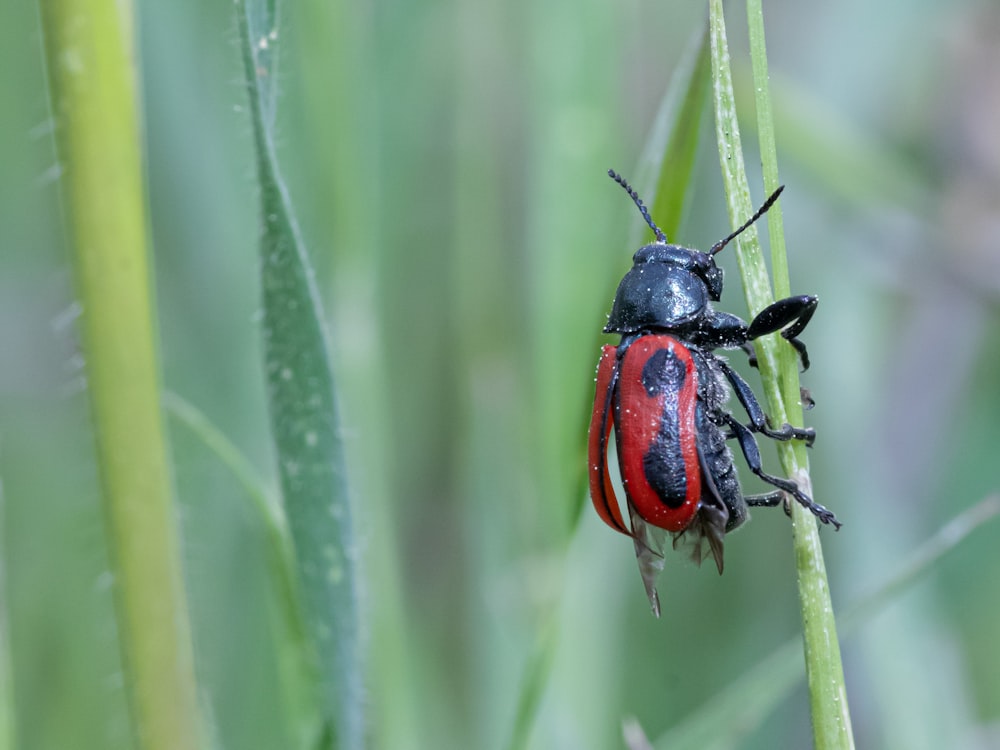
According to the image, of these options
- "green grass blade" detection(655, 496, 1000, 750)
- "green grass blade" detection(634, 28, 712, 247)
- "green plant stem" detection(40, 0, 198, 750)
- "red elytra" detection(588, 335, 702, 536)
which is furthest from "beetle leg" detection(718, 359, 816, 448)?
"green plant stem" detection(40, 0, 198, 750)

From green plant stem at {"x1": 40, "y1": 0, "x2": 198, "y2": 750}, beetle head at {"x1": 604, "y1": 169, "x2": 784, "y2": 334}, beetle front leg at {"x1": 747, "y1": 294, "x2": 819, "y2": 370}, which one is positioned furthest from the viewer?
beetle head at {"x1": 604, "y1": 169, "x2": 784, "y2": 334}

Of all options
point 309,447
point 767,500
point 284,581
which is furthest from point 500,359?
point 309,447

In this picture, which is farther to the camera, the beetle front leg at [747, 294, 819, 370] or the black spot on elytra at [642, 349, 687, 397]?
the black spot on elytra at [642, 349, 687, 397]

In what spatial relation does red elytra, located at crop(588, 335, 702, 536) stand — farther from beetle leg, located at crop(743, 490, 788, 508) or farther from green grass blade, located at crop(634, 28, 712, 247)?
green grass blade, located at crop(634, 28, 712, 247)

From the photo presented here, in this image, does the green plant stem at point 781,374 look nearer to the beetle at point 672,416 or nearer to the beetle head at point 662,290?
the beetle at point 672,416

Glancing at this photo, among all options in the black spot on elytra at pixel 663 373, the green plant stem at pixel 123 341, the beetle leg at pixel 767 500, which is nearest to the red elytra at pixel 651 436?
the black spot on elytra at pixel 663 373

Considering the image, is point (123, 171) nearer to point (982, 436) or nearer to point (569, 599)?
point (569, 599)

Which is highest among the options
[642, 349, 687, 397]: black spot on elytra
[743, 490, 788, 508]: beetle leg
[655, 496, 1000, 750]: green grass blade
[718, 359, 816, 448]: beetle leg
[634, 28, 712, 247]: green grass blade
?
[634, 28, 712, 247]: green grass blade
